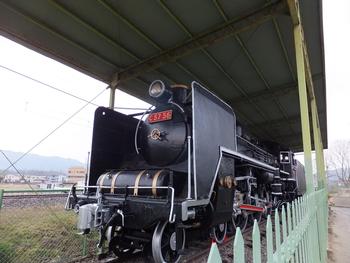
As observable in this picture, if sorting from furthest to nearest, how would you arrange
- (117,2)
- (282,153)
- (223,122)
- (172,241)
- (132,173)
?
(282,153) → (117,2) → (223,122) → (132,173) → (172,241)

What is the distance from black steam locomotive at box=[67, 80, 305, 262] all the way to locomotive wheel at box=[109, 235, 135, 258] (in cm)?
2

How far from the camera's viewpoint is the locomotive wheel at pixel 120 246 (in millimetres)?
4260

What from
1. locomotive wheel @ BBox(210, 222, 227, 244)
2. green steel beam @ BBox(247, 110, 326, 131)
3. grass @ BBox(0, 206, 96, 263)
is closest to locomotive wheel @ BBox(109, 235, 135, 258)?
grass @ BBox(0, 206, 96, 263)

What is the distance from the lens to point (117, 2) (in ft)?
19.0

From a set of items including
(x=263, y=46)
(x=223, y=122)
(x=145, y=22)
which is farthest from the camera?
(x=263, y=46)

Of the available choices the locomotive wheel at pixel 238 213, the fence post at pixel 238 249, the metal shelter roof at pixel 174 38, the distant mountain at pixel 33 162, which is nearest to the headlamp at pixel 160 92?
the metal shelter roof at pixel 174 38

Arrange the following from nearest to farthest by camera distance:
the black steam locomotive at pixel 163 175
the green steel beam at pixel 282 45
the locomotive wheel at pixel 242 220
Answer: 1. the black steam locomotive at pixel 163 175
2. the green steel beam at pixel 282 45
3. the locomotive wheel at pixel 242 220

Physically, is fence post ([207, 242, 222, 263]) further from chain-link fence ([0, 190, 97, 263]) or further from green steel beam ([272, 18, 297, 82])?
green steel beam ([272, 18, 297, 82])

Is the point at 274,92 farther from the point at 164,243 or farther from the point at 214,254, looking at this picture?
the point at 214,254

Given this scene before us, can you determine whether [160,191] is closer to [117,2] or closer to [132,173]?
[132,173]

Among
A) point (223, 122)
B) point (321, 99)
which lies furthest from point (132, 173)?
point (321, 99)

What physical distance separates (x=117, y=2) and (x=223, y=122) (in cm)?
346

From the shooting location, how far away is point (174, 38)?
273 inches

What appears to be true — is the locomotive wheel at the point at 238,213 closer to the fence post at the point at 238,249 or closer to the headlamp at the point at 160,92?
the headlamp at the point at 160,92
